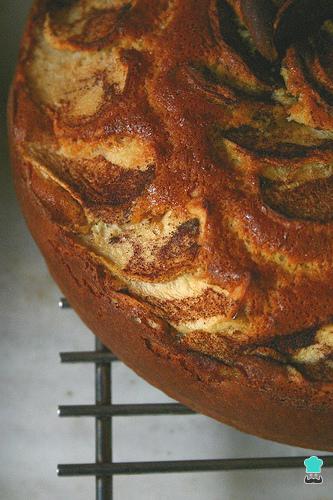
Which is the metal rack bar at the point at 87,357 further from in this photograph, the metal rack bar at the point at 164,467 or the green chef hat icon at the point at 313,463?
the green chef hat icon at the point at 313,463

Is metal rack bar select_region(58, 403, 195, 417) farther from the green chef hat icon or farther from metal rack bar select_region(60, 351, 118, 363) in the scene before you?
the green chef hat icon

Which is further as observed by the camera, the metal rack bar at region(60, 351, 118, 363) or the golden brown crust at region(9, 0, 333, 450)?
the metal rack bar at region(60, 351, 118, 363)

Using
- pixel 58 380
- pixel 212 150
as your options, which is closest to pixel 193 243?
pixel 212 150

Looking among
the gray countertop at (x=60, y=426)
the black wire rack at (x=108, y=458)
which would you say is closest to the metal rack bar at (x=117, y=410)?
the black wire rack at (x=108, y=458)

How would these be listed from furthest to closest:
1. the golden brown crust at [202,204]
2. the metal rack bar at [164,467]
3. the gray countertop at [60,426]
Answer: the gray countertop at [60,426] → the metal rack bar at [164,467] → the golden brown crust at [202,204]

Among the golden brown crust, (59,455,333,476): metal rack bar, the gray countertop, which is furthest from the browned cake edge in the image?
the gray countertop

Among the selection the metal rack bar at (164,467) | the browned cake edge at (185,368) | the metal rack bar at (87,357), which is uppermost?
the metal rack bar at (87,357)

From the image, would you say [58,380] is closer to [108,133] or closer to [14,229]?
[14,229]
